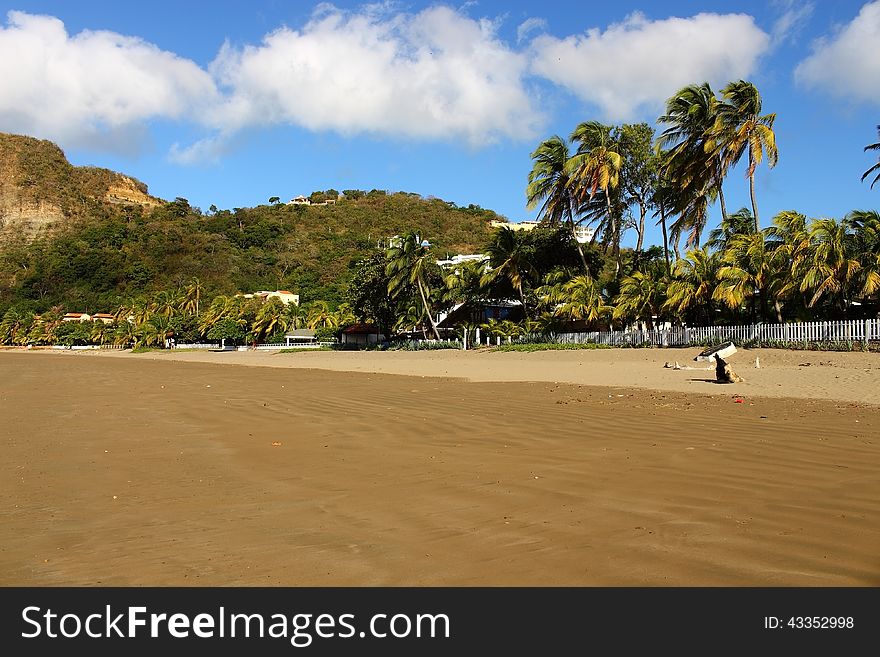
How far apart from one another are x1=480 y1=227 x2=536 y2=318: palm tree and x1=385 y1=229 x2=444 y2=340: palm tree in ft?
16.5

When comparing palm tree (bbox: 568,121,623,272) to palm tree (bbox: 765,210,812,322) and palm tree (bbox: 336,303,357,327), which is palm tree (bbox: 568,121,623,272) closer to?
palm tree (bbox: 765,210,812,322)

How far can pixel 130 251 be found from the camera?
370 ft

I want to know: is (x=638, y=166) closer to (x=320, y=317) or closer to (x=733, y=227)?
(x=733, y=227)

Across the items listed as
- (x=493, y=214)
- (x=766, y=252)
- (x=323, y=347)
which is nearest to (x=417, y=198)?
(x=493, y=214)

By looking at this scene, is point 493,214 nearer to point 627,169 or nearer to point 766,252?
point 627,169

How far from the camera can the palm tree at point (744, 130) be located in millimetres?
27672

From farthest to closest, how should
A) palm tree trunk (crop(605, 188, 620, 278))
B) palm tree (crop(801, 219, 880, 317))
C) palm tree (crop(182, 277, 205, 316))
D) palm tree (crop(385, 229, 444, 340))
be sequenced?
1. palm tree (crop(182, 277, 205, 316))
2. palm tree (crop(385, 229, 444, 340))
3. palm tree trunk (crop(605, 188, 620, 278))
4. palm tree (crop(801, 219, 880, 317))

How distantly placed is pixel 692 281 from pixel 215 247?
9770cm

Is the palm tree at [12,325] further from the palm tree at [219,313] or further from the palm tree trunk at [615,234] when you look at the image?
the palm tree trunk at [615,234]

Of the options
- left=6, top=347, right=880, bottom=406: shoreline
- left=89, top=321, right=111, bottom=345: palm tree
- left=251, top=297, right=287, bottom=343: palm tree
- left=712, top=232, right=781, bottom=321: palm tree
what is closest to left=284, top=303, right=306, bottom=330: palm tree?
left=251, top=297, right=287, bottom=343: palm tree

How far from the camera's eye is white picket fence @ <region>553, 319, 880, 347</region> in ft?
69.0

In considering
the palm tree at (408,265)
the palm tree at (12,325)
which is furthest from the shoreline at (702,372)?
the palm tree at (12,325)

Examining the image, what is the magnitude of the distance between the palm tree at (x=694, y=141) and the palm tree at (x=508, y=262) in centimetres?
998

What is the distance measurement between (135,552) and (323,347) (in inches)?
2071
